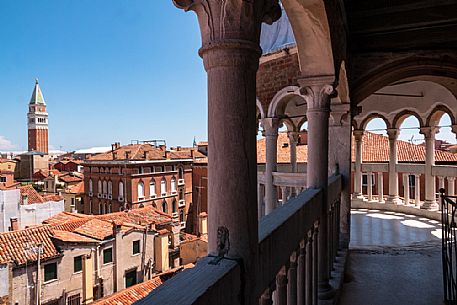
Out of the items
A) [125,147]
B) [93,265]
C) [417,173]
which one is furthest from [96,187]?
[417,173]

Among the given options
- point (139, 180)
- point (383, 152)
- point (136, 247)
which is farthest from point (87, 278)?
point (383, 152)

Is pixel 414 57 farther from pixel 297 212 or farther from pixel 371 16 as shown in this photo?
pixel 297 212

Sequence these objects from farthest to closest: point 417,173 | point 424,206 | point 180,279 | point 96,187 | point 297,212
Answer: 1. point 96,187
2. point 417,173
3. point 424,206
4. point 297,212
5. point 180,279

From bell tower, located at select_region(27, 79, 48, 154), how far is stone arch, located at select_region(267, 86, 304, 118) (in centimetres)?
5817

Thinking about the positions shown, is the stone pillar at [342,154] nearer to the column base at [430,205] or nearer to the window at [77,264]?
the column base at [430,205]

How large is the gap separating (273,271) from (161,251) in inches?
749

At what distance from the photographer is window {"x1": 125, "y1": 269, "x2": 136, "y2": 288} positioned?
18.3 metres

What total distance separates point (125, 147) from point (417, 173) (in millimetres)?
28254

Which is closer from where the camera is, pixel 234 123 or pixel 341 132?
pixel 234 123

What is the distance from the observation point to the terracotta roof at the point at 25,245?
45.3 ft

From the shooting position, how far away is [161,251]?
63.5 ft

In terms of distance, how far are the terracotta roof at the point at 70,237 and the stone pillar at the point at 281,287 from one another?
52.5ft

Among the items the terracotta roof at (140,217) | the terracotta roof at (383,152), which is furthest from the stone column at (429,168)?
the terracotta roof at (140,217)

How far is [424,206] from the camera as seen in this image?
771cm
